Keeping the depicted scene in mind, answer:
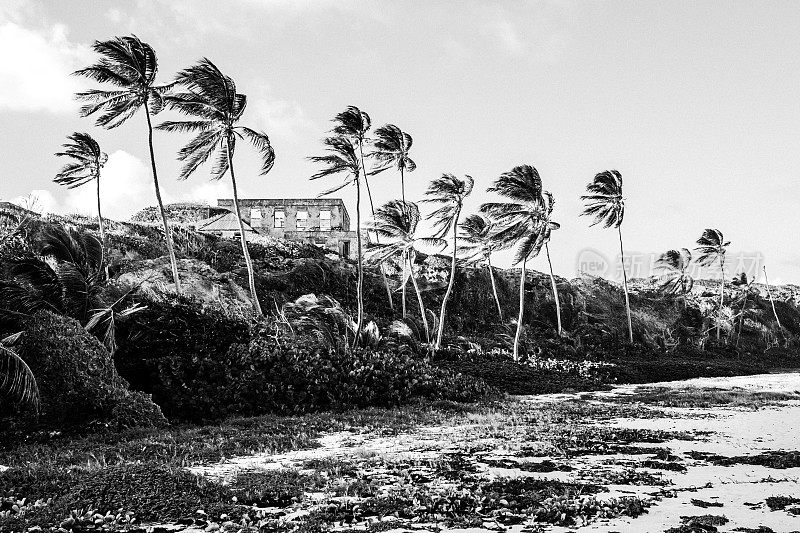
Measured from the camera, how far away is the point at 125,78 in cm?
2539

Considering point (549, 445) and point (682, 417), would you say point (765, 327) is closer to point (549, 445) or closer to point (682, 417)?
point (682, 417)

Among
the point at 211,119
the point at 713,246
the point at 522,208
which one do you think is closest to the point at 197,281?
the point at 211,119

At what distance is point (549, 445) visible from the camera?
480 inches

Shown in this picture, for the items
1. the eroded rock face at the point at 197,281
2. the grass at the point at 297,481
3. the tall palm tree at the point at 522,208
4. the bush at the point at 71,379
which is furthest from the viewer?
the tall palm tree at the point at 522,208

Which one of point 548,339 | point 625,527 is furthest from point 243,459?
point 548,339

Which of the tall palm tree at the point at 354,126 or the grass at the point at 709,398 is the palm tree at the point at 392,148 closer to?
the tall palm tree at the point at 354,126

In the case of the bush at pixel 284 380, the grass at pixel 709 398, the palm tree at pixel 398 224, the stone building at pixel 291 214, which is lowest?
the grass at pixel 709 398

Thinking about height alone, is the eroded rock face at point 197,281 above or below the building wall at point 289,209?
below

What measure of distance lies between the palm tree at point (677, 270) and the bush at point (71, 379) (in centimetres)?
5463

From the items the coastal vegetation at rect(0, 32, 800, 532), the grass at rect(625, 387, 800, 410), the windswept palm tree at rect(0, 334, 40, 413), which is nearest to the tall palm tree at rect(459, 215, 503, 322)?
the coastal vegetation at rect(0, 32, 800, 532)

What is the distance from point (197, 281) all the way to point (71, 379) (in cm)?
1396

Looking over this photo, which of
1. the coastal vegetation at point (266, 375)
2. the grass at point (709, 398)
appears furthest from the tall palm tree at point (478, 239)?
the grass at point (709, 398)

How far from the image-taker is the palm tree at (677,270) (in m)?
59.4

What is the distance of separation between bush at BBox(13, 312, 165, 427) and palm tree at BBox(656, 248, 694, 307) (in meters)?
54.6
